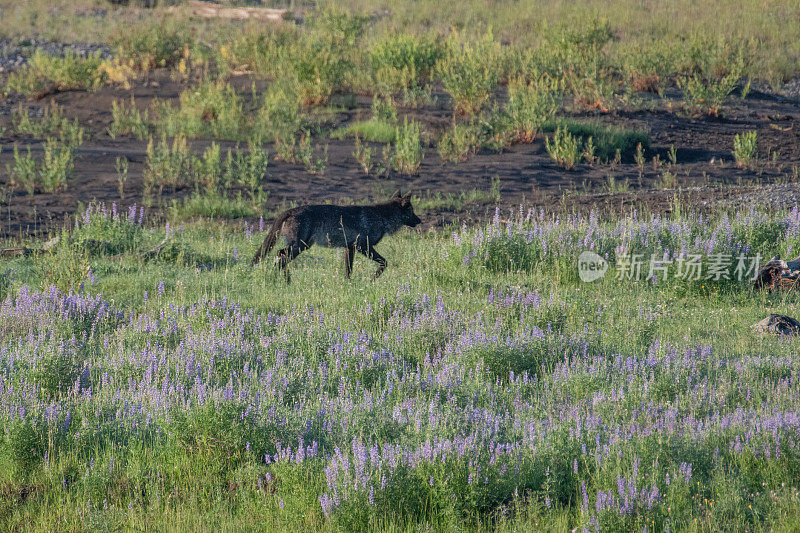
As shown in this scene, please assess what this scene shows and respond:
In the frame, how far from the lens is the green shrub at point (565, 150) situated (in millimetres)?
15352

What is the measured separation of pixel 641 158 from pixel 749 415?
11.0m

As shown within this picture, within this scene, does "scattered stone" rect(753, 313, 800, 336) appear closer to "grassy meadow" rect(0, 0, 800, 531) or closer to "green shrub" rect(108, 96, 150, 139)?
"grassy meadow" rect(0, 0, 800, 531)

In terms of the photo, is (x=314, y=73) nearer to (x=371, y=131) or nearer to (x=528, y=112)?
(x=371, y=131)

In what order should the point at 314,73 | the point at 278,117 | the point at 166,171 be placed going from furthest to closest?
the point at 314,73 → the point at 278,117 → the point at 166,171

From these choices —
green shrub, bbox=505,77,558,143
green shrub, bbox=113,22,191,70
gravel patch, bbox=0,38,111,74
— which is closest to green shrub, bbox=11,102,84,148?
green shrub, bbox=113,22,191,70

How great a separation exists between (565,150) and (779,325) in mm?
8768

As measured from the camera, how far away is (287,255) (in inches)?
346

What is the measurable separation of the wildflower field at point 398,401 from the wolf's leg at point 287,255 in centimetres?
15

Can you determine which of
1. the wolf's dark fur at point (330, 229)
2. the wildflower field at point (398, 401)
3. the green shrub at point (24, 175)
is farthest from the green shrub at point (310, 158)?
the wildflower field at point (398, 401)

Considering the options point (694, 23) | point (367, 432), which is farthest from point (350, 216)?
point (694, 23)

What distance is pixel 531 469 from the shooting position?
175 inches

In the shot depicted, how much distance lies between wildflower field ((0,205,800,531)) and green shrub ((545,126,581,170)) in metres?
6.35

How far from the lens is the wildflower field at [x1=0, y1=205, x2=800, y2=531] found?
4.22m

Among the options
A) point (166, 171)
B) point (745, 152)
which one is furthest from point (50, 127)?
point (745, 152)
